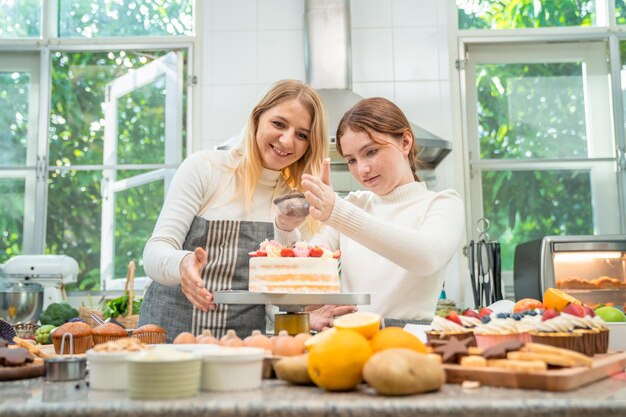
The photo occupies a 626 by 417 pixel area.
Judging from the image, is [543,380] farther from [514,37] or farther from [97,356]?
[514,37]

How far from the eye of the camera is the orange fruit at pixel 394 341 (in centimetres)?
91

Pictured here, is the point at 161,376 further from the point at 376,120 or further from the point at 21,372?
the point at 376,120

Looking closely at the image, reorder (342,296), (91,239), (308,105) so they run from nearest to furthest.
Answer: (342,296) → (308,105) → (91,239)

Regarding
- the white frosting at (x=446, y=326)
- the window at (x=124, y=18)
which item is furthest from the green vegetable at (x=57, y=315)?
the white frosting at (x=446, y=326)

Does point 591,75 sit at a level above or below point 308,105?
above

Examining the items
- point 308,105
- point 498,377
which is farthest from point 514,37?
point 498,377

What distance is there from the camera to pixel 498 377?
0.87 metres

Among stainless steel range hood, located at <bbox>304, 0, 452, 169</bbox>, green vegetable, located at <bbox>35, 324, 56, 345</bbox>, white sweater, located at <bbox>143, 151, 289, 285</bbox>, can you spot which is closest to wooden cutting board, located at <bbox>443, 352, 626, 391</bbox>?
white sweater, located at <bbox>143, 151, 289, 285</bbox>

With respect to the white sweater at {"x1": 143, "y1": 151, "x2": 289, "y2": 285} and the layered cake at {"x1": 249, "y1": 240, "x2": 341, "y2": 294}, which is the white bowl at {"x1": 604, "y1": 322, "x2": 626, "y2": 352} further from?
the white sweater at {"x1": 143, "y1": 151, "x2": 289, "y2": 285}

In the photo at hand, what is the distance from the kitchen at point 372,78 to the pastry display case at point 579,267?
0.86 m

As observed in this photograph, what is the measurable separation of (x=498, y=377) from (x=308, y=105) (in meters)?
1.15

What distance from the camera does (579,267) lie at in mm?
3379

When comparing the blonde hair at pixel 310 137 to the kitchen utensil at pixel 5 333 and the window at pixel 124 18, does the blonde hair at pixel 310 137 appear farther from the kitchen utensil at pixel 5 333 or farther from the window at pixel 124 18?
the window at pixel 124 18

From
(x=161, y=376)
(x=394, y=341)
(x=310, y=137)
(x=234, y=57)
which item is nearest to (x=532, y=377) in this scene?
(x=394, y=341)
